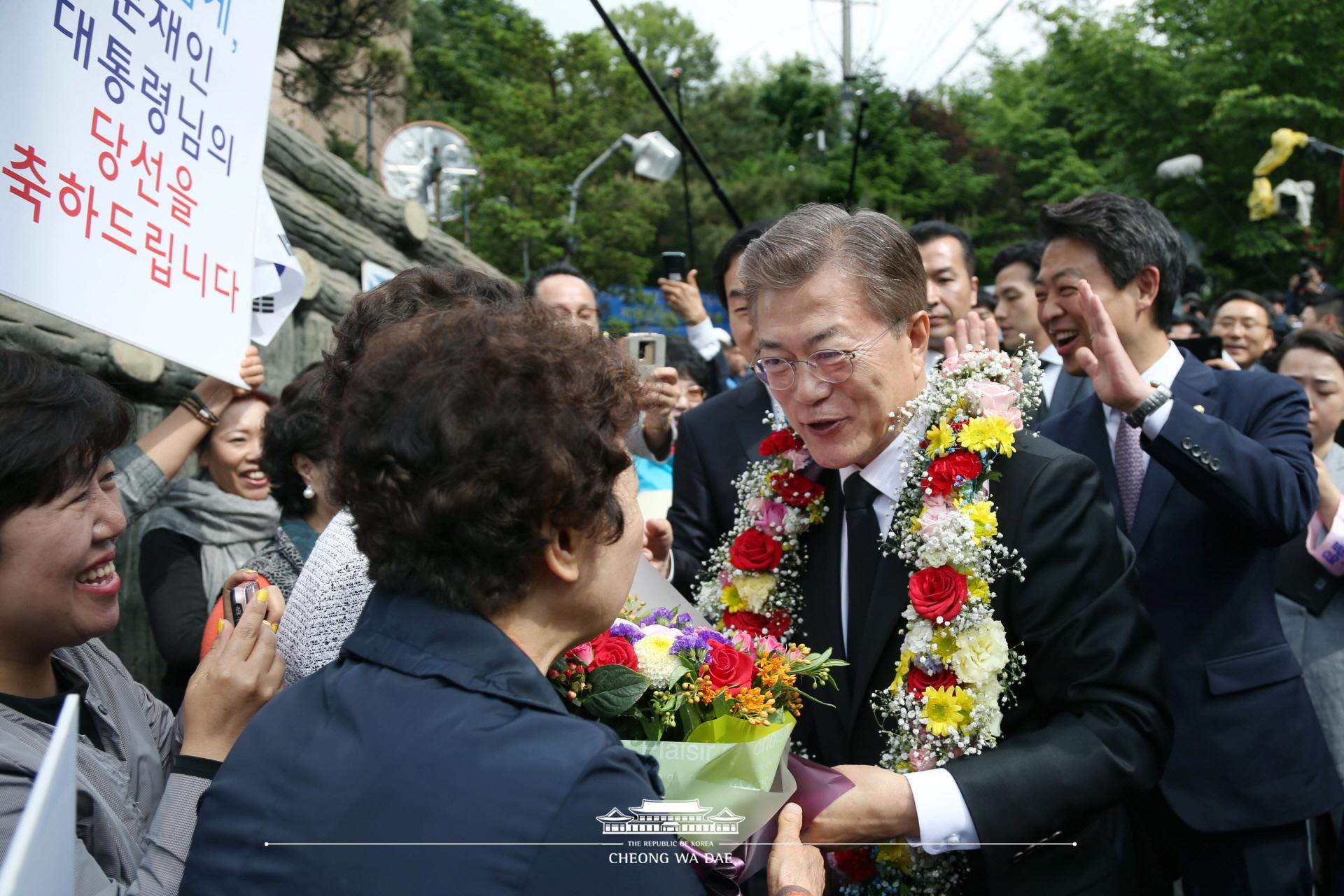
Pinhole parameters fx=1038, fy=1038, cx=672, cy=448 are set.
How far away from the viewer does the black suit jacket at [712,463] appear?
3379 mm

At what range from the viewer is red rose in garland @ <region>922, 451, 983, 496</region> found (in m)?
2.22

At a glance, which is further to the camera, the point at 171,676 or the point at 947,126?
the point at 947,126

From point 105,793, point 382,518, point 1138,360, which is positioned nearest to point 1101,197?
point 1138,360

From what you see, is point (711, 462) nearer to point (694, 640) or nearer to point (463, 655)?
point (694, 640)

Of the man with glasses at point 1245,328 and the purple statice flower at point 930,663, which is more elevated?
the man with glasses at point 1245,328

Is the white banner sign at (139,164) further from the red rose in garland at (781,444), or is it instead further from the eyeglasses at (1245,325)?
the eyeglasses at (1245,325)

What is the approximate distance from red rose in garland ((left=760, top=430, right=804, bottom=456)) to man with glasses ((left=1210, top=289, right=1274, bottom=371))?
16.9 ft

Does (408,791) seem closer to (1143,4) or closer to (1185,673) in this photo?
(1185,673)

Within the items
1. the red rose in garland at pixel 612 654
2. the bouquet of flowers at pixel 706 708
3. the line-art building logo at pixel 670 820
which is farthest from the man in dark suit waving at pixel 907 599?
the red rose in garland at pixel 612 654

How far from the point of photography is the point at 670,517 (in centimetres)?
349

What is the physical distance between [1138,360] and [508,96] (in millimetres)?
18594

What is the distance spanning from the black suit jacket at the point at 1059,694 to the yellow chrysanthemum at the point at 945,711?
0.25ft

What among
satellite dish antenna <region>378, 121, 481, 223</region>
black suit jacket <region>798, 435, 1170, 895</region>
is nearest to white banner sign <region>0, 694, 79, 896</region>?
black suit jacket <region>798, 435, 1170, 895</region>

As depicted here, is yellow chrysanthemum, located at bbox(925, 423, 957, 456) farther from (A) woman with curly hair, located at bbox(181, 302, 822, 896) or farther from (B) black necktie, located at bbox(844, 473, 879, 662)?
(A) woman with curly hair, located at bbox(181, 302, 822, 896)
